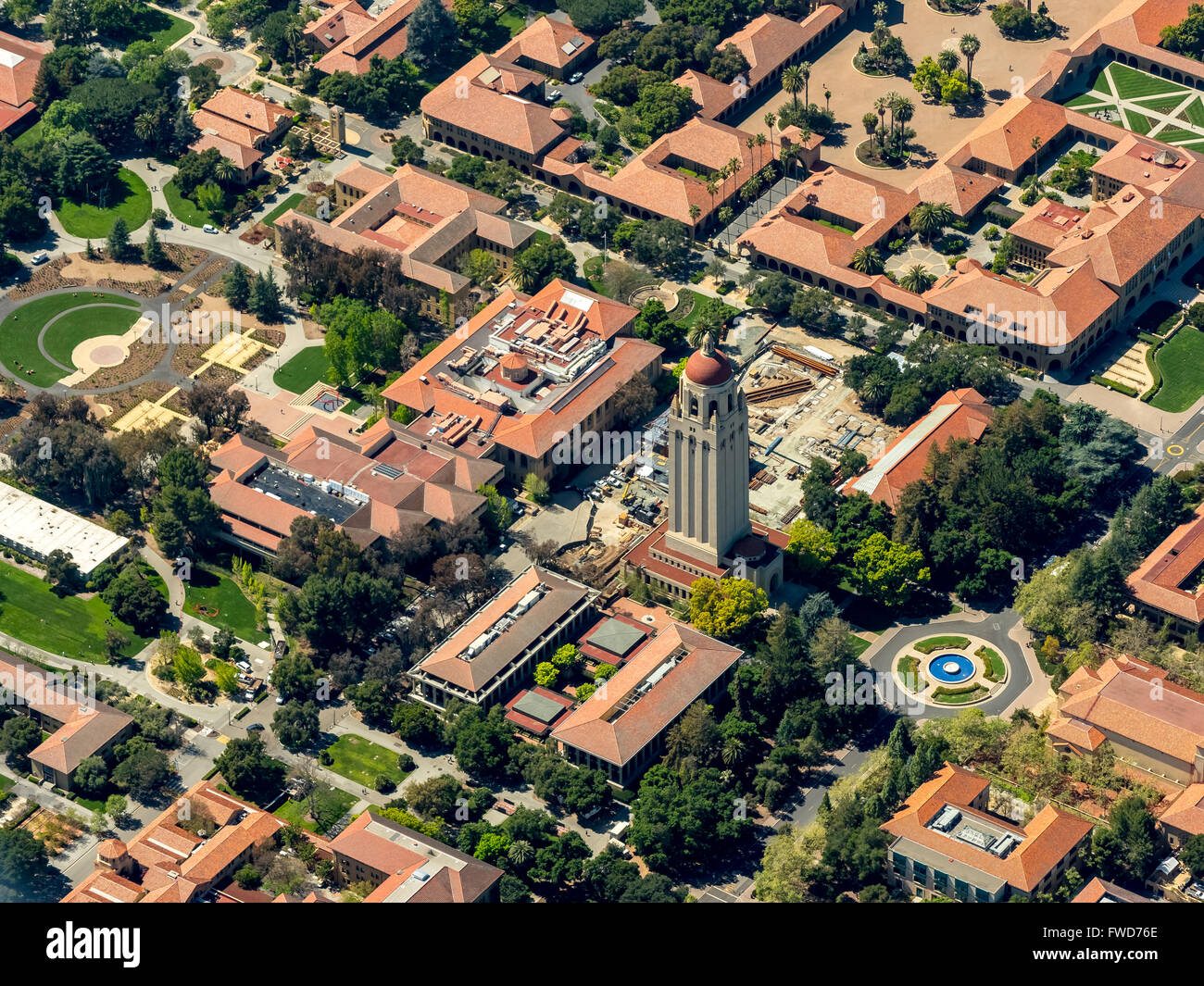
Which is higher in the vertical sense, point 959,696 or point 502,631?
point 502,631

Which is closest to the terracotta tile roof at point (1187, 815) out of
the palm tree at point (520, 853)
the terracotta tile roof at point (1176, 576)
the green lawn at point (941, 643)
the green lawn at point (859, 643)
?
the terracotta tile roof at point (1176, 576)

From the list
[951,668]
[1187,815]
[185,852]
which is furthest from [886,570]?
[185,852]

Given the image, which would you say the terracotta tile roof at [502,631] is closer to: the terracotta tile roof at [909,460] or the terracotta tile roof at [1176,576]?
the terracotta tile roof at [909,460]

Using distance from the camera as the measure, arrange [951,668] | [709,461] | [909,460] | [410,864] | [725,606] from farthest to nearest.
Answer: [909,460], [725,606], [951,668], [709,461], [410,864]

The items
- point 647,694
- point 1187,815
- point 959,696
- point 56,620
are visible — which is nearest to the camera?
point 1187,815

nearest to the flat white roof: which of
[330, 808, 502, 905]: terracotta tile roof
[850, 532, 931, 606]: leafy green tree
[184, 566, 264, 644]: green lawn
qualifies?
[184, 566, 264, 644]: green lawn

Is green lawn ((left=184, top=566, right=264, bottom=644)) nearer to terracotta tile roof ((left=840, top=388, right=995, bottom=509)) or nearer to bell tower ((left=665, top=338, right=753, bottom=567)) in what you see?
bell tower ((left=665, top=338, right=753, bottom=567))

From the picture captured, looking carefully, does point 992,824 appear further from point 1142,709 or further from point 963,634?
point 963,634
